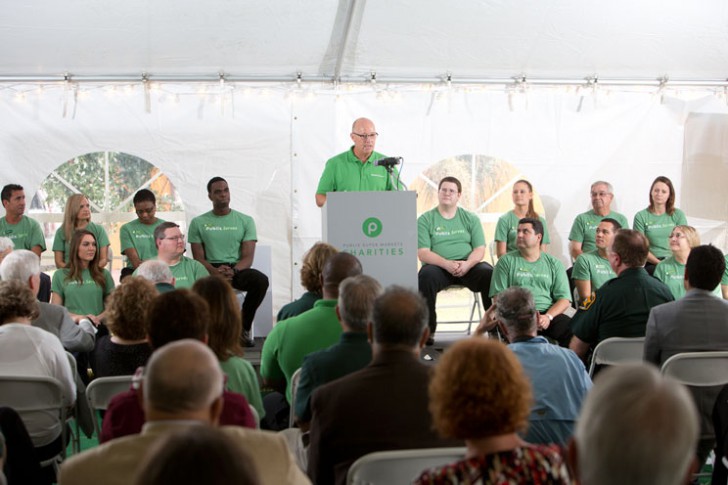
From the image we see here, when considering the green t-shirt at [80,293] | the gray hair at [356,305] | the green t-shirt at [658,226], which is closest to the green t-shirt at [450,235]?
the green t-shirt at [658,226]

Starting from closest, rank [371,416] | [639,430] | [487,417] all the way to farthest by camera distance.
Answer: [639,430] → [487,417] → [371,416]

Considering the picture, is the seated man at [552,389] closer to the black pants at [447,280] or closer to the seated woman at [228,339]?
the seated woman at [228,339]

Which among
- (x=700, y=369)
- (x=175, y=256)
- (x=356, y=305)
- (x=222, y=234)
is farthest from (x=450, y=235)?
(x=356, y=305)

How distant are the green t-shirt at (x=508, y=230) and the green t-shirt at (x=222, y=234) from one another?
199cm

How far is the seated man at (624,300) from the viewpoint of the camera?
4.27 m

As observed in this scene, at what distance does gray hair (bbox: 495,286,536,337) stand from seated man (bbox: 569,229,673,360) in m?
1.28

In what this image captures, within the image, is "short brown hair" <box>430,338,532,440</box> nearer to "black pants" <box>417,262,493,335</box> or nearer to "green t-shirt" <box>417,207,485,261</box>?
"black pants" <box>417,262,493,335</box>

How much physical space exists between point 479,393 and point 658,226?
5766mm

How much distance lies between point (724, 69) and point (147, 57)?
486cm

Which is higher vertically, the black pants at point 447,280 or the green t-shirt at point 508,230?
the green t-shirt at point 508,230

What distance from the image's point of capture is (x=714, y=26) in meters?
6.51

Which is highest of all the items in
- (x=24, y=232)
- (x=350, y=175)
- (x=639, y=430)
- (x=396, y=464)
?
(x=350, y=175)

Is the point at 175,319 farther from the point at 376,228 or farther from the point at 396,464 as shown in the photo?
the point at 376,228

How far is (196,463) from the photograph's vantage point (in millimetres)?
1039
